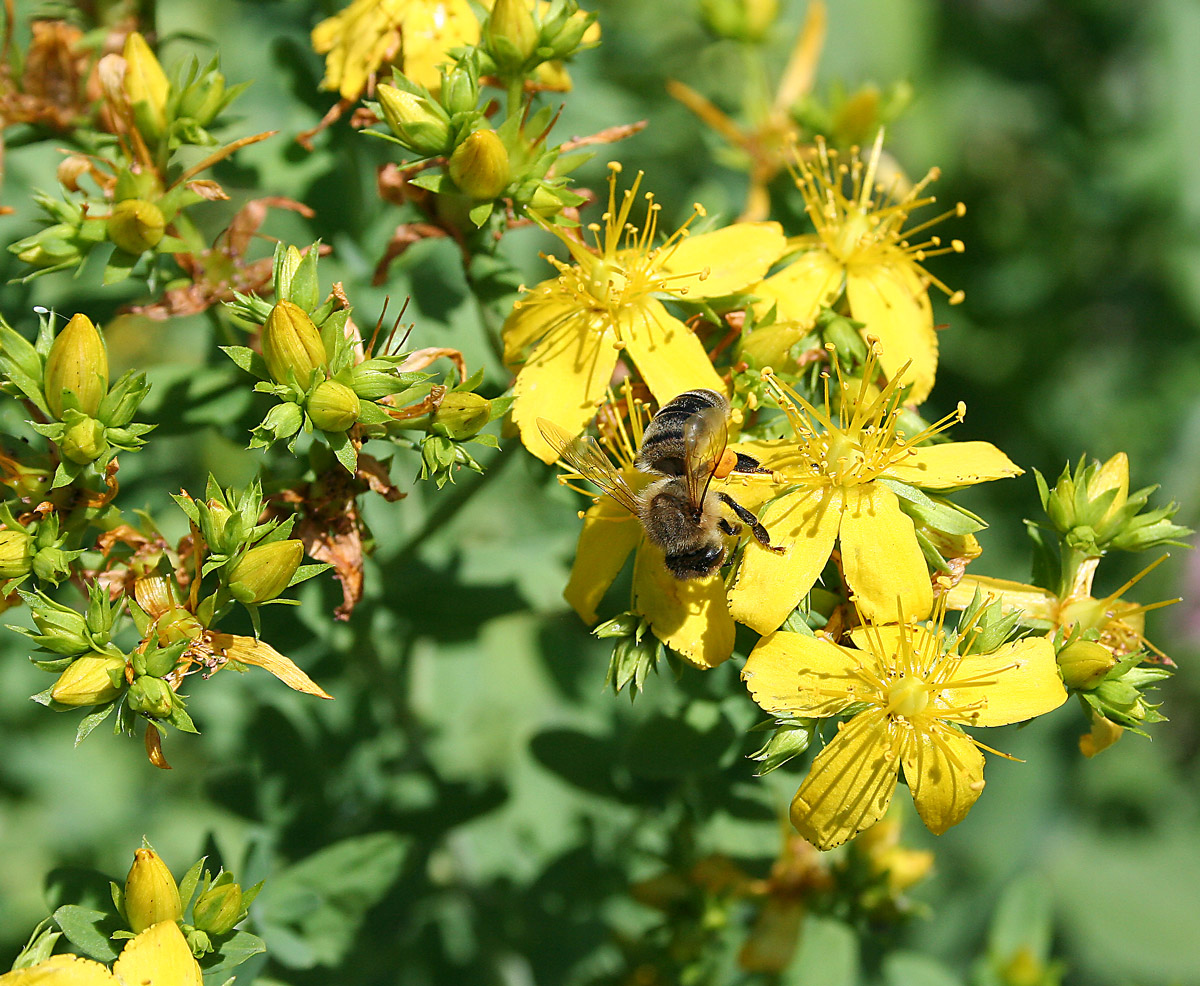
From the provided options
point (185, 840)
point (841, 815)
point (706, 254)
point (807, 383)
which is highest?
point (706, 254)

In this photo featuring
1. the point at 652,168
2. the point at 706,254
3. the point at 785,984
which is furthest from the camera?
the point at 652,168

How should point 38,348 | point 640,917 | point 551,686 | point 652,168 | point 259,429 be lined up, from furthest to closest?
point 652,168, point 551,686, point 640,917, point 38,348, point 259,429

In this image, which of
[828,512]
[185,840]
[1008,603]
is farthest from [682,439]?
[185,840]

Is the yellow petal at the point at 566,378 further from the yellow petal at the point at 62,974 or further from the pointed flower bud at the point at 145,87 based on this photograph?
the yellow petal at the point at 62,974

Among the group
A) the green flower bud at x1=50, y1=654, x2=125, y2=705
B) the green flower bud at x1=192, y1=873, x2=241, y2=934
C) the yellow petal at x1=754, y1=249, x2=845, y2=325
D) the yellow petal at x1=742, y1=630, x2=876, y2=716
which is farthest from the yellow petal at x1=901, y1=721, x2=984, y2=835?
the green flower bud at x1=50, y1=654, x2=125, y2=705

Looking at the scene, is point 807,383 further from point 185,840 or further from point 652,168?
point 185,840

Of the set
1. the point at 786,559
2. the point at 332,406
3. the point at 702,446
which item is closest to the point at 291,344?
the point at 332,406

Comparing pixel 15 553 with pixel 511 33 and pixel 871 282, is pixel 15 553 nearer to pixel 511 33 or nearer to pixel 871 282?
pixel 511 33
